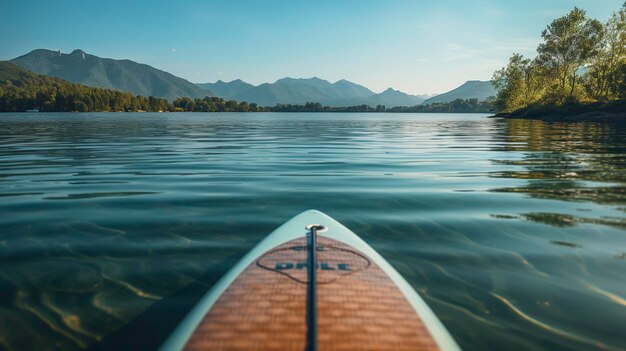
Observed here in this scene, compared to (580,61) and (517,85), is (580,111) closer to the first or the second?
(580,61)

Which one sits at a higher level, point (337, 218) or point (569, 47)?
point (569, 47)

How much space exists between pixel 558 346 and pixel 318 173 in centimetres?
809

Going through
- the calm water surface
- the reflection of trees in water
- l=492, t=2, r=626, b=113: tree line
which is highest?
l=492, t=2, r=626, b=113: tree line

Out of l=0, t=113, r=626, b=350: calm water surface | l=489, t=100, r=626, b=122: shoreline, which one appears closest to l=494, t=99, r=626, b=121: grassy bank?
l=489, t=100, r=626, b=122: shoreline

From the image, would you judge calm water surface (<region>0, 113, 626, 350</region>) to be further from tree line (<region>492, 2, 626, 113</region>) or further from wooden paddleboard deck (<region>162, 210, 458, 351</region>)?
tree line (<region>492, 2, 626, 113</region>)

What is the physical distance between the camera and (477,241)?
5.18 metres

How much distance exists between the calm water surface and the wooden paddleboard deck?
0.75 meters

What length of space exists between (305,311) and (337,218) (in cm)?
387

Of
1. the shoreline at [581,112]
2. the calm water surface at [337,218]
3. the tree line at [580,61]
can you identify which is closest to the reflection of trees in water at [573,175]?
the calm water surface at [337,218]

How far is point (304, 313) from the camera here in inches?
97.0

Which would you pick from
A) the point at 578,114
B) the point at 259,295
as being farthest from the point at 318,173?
the point at 578,114

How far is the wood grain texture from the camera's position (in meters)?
2.23

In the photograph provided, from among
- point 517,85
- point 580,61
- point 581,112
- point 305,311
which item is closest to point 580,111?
point 581,112

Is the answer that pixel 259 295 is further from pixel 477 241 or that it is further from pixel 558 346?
pixel 477 241
